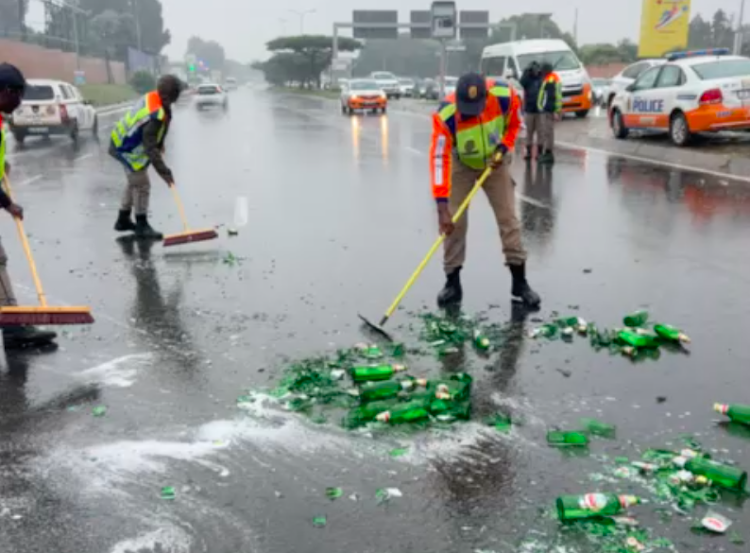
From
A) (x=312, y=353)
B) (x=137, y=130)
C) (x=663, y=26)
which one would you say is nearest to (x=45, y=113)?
(x=137, y=130)

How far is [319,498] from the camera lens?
3.61m

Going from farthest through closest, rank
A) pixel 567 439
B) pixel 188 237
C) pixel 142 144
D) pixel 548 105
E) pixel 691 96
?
pixel 548 105 < pixel 691 96 < pixel 142 144 < pixel 188 237 < pixel 567 439

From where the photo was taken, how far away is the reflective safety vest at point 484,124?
620cm

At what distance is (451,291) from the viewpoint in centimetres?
658

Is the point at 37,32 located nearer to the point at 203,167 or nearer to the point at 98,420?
the point at 203,167

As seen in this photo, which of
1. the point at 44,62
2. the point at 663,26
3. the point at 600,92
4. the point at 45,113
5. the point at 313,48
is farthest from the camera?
the point at 313,48

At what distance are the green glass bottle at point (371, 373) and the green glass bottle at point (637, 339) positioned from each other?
158 centimetres

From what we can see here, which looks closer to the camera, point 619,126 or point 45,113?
point 619,126

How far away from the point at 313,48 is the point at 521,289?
82.6 meters

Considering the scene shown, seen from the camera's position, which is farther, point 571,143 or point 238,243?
point 571,143

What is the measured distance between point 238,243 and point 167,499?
18.3 ft

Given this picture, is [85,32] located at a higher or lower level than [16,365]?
higher

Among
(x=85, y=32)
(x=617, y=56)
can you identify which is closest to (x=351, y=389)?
(x=617, y=56)

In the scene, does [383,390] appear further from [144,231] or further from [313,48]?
[313,48]
